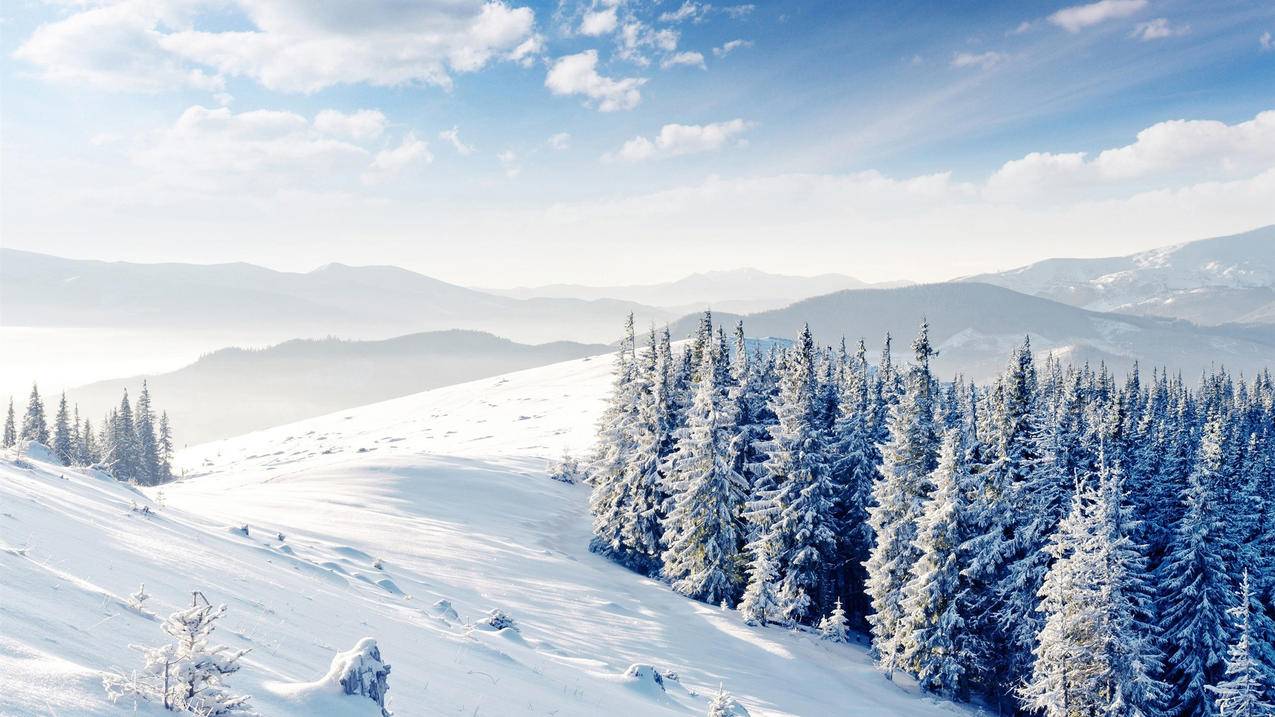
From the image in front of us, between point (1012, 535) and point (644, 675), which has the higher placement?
point (644, 675)

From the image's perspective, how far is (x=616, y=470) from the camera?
1638 inches

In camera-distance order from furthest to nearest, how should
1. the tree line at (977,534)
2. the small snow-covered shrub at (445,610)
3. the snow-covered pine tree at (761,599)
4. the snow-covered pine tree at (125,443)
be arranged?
the snow-covered pine tree at (125,443), the snow-covered pine tree at (761,599), the tree line at (977,534), the small snow-covered shrub at (445,610)

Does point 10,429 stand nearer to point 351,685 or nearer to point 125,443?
point 125,443

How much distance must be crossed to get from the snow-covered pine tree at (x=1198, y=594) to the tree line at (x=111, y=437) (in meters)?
79.3

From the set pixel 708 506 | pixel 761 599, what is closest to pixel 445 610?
pixel 761 599

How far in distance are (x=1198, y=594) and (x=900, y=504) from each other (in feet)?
44.3

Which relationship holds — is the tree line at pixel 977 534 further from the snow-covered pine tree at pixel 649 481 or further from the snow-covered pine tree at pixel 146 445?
the snow-covered pine tree at pixel 146 445

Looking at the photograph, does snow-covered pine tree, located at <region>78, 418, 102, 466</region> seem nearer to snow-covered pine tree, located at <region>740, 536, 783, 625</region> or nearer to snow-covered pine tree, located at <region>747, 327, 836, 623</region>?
snow-covered pine tree, located at <region>740, 536, 783, 625</region>

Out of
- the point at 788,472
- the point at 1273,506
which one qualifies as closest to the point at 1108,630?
the point at 788,472

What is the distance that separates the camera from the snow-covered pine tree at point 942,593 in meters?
27.3

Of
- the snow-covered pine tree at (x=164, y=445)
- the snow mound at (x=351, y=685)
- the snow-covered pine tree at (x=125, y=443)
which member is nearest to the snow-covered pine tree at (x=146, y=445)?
the snow-covered pine tree at (x=125, y=443)

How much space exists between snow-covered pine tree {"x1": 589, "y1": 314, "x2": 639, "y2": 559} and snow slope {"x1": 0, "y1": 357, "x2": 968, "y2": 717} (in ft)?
6.03

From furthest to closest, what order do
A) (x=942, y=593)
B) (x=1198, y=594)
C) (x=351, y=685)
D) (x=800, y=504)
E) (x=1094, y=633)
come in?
Answer: (x=800, y=504)
(x=1198, y=594)
(x=942, y=593)
(x=1094, y=633)
(x=351, y=685)

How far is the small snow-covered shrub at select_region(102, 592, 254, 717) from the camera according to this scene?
505 cm
